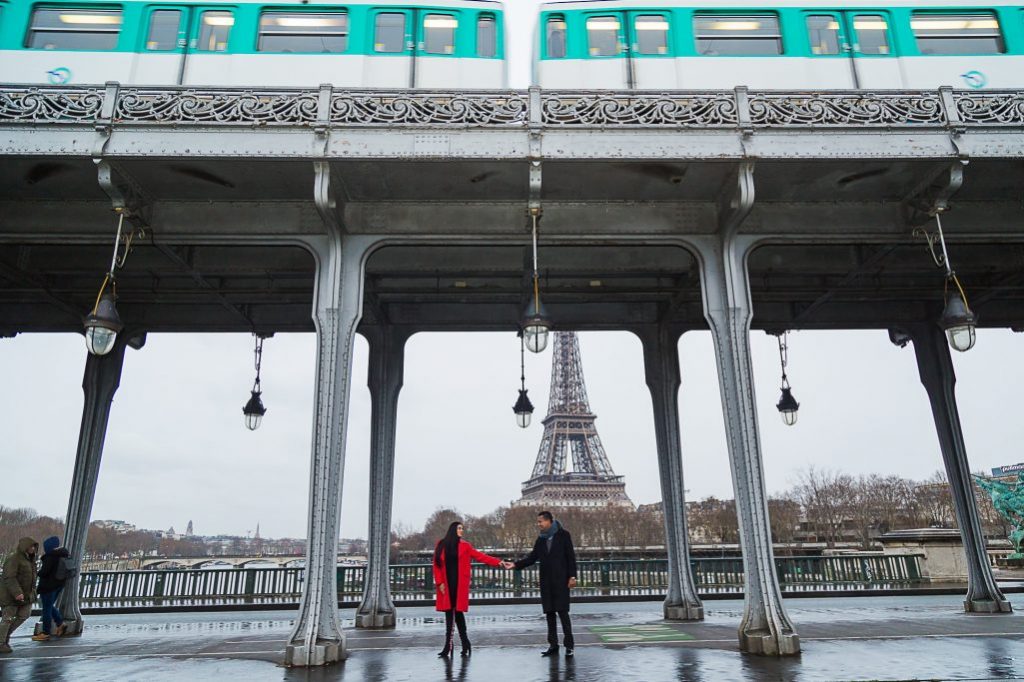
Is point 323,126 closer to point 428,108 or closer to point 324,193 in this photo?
point 324,193

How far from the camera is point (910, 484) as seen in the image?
247ft

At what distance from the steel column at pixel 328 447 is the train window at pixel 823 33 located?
28.4ft

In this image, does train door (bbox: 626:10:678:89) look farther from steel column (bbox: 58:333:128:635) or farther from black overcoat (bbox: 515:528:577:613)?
steel column (bbox: 58:333:128:635)

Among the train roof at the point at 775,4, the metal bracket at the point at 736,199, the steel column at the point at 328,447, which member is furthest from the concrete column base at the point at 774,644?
the train roof at the point at 775,4

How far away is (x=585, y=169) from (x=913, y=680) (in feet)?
24.3

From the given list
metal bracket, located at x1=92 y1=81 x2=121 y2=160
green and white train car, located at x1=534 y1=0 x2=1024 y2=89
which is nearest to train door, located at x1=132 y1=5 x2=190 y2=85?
metal bracket, located at x1=92 y1=81 x2=121 y2=160

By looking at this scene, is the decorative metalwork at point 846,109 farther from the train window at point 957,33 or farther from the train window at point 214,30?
the train window at point 214,30

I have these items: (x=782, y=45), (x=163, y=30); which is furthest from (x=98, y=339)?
(x=782, y=45)

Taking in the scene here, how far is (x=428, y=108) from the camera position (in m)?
9.71

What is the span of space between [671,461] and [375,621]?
674 centimetres

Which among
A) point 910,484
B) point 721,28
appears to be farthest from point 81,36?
point 910,484

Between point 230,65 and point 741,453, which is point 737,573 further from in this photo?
point 230,65

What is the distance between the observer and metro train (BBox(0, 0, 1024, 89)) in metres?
11.4

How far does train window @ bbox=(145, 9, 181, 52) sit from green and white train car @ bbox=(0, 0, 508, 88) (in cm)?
2
